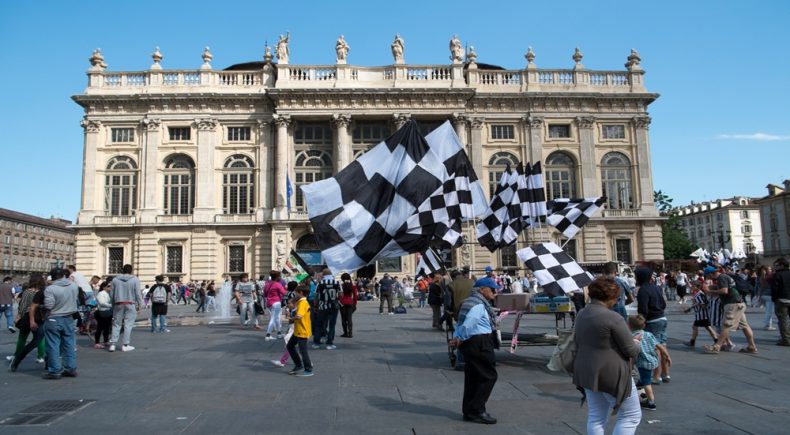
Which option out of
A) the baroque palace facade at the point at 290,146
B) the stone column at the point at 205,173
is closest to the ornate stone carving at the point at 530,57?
the baroque palace facade at the point at 290,146

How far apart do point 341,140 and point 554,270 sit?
30606mm

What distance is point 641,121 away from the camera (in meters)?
41.1

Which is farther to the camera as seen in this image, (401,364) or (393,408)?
(401,364)

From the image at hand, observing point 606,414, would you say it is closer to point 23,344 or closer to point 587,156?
point 23,344

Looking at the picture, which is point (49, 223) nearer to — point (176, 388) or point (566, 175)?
point (566, 175)

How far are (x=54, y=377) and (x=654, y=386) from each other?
9689 mm

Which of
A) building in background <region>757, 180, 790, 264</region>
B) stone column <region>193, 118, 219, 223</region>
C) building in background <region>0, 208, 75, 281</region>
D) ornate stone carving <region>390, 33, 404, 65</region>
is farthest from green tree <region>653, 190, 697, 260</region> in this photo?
building in background <region>0, 208, 75, 281</region>

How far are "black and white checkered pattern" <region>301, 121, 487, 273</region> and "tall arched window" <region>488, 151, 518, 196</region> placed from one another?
2945 cm

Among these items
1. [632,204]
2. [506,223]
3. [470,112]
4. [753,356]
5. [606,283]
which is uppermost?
[470,112]

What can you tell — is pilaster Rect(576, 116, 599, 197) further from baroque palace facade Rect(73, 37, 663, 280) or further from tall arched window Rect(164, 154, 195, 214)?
tall arched window Rect(164, 154, 195, 214)

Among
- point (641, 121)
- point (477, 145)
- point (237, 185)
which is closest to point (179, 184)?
point (237, 185)

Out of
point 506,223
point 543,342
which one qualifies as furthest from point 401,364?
point 506,223

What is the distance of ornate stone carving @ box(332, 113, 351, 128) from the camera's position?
3894cm

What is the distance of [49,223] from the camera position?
9206 cm
